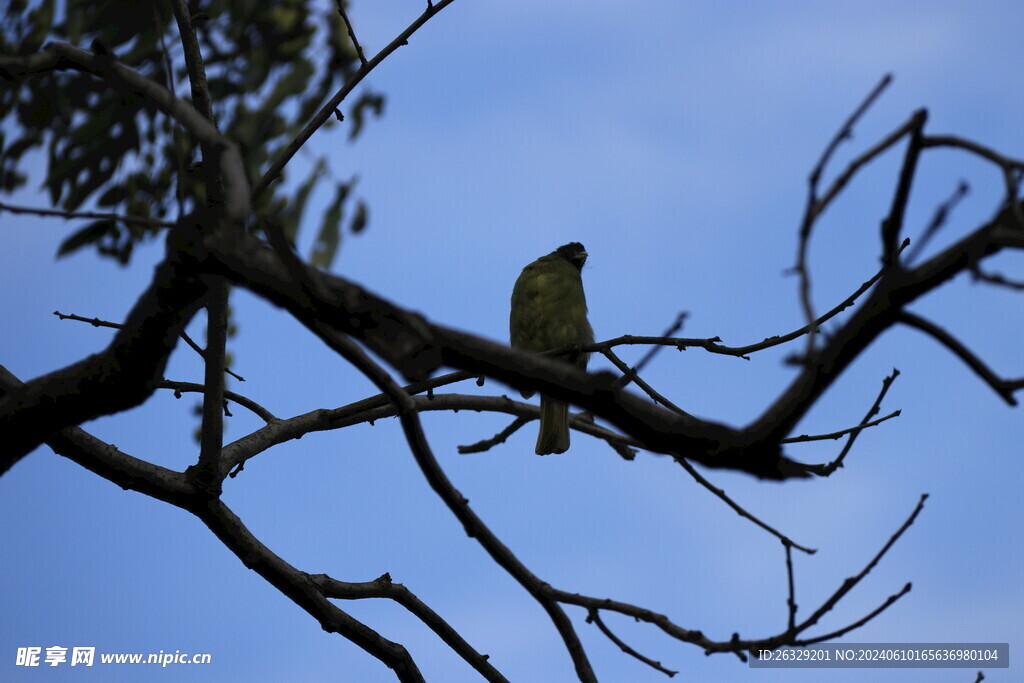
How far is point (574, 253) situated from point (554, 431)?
7.89ft

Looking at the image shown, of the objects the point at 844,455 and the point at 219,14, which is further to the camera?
the point at 219,14

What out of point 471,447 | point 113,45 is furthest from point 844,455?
point 113,45

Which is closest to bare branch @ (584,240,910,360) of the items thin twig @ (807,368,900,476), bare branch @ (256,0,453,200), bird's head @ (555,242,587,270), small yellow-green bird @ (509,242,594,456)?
thin twig @ (807,368,900,476)

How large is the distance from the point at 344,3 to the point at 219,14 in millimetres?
475

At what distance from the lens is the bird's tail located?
5.15 m

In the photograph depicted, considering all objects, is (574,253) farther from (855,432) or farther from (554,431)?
(855,432)

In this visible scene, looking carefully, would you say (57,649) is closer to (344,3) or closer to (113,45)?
(113,45)

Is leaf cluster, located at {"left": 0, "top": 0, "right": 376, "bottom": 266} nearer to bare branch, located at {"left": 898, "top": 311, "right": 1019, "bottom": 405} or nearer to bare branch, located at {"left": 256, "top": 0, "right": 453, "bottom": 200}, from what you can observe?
bare branch, located at {"left": 256, "top": 0, "right": 453, "bottom": 200}

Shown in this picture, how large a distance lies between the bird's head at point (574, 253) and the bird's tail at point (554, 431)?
224cm

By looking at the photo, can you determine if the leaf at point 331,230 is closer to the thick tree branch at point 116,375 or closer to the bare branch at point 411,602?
the thick tree branch at point 116,375

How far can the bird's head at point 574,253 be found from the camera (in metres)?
7.27

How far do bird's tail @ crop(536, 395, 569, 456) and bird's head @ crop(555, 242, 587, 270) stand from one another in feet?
7.34

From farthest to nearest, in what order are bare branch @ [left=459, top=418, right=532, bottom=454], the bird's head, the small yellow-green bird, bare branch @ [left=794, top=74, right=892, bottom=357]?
the bird's head
the small yellow-green bird
bare branch @ [left=459, top=418, right=532, bottom=454]
bare branch @ [left=794, top=74, right=892, bottom=357]

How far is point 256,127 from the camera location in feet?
11.1
